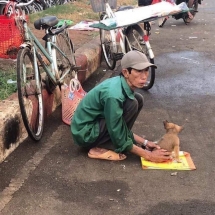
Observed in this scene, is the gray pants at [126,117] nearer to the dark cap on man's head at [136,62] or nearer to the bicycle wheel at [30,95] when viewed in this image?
the dark cap on man's head at [136,62]

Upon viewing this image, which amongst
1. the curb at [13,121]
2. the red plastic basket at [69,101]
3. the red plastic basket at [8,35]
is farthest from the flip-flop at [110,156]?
the red plastic basket at [8,35]

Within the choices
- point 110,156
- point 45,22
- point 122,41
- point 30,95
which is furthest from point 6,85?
point 122,41

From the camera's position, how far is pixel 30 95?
4.28 m

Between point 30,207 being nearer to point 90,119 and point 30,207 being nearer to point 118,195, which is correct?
point 118,195

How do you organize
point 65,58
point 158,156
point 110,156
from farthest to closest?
1. point 65,58
2. point 110,156
3. point 158,156

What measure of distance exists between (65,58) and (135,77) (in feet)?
6.36

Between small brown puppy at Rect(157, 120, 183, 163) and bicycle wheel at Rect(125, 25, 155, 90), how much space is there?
1980 mm

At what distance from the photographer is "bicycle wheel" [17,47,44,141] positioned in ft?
12.9

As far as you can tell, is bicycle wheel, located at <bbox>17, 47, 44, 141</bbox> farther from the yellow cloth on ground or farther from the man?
the yellow cloth on ground

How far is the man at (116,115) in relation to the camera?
359cm

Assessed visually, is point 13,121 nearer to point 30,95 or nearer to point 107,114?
point 30,95

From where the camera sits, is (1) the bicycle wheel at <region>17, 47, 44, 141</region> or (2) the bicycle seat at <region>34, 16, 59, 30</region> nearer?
(1) the bicycle wheel at <region>17, 47, 44, 141</region>

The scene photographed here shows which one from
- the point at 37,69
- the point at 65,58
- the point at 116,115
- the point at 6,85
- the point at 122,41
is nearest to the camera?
the point at 116,115

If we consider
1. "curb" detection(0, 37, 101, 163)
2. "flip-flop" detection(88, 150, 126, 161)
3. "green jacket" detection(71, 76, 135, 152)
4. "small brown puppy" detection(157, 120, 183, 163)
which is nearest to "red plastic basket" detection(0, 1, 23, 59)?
"curb" detection(0, 37, 101, 163)
